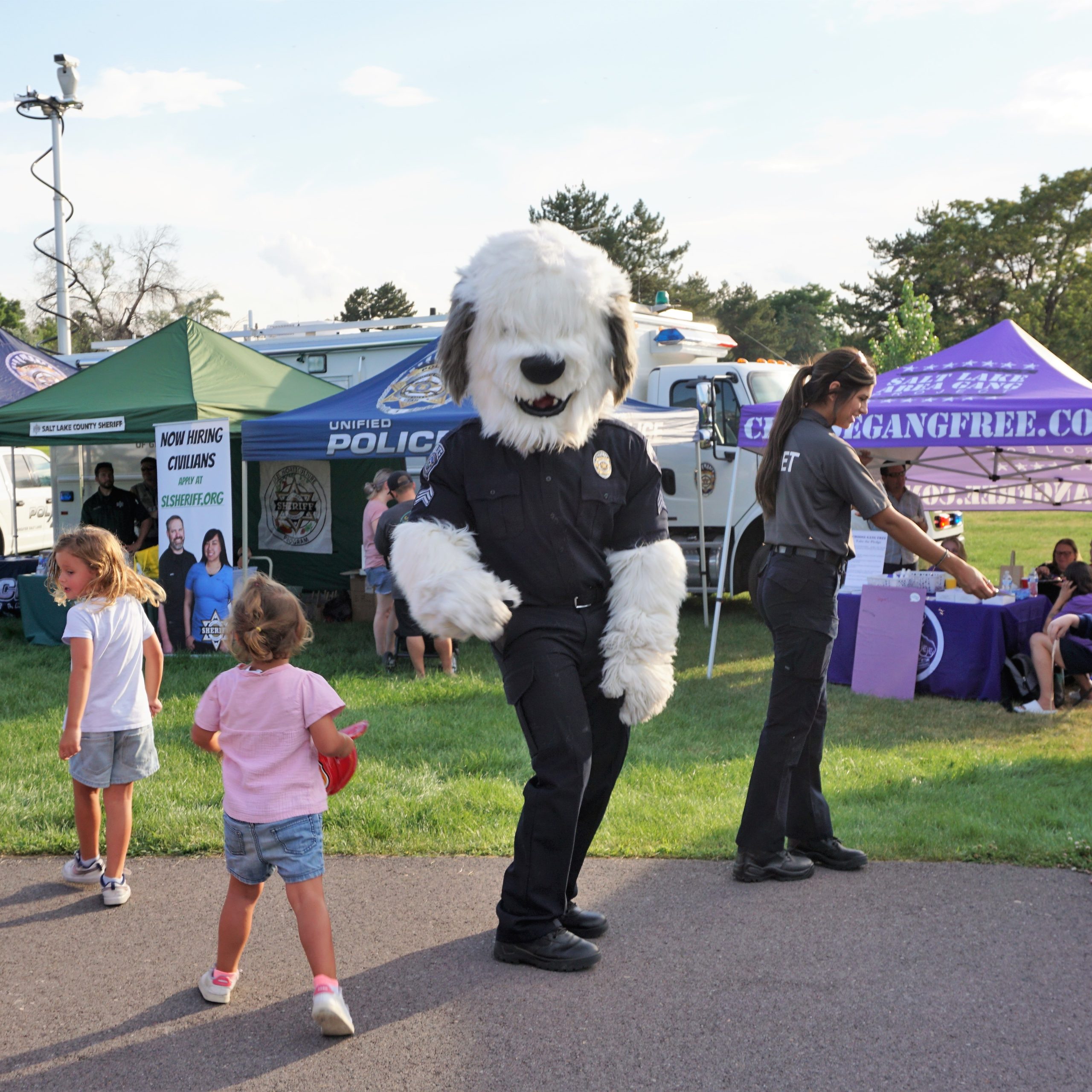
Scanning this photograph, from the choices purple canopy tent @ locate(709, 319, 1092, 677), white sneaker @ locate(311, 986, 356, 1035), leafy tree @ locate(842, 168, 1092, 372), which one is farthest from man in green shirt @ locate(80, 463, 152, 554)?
leafy tree @ locate(842, 168, 1092, 372)

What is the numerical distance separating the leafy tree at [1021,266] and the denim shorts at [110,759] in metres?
42.1

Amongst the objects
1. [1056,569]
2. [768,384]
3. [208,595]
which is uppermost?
[768,384]

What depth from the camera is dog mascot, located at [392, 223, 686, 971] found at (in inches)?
130

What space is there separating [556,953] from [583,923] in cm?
29

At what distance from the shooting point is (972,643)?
310 inches

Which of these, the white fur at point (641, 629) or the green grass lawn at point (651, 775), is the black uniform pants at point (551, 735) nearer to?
the white fur at point (641, 629)

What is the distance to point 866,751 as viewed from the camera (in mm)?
6301

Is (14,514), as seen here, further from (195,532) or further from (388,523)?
(388,523)

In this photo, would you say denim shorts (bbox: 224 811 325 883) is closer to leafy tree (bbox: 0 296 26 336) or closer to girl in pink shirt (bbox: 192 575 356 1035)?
girl in pink shirt (bbox: 192 575 356 1035)

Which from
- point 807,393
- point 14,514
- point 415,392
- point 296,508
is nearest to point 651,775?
point 807,393

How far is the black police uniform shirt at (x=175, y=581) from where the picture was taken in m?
9.82

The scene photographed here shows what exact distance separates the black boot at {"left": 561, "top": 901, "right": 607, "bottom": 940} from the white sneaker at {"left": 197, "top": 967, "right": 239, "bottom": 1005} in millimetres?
1046

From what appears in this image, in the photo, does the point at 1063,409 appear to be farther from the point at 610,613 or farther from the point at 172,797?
the point at 172,797

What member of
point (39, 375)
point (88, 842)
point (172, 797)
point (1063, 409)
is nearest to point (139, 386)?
point (39, 375)
